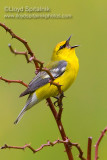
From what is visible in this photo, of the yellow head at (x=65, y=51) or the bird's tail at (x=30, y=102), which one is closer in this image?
the bird's tail at (x=30, y=102)

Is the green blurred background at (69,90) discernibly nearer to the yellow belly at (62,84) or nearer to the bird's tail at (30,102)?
the yellow belly at (62,84)

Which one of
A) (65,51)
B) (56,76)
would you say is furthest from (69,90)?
(56,76)

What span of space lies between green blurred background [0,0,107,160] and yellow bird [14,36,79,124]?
653 mm

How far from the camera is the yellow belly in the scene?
9.53ft

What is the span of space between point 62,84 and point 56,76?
8 centimetres

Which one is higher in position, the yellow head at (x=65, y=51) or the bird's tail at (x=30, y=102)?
the yellow head at (x=65, y=51)

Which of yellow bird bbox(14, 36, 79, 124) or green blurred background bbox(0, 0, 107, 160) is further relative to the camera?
green blurred background bbox(0, 0, 107, 160)

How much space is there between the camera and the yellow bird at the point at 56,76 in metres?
2.83

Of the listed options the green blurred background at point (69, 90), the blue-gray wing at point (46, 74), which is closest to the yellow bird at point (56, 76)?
the blue-gray wing at point (46, 74)

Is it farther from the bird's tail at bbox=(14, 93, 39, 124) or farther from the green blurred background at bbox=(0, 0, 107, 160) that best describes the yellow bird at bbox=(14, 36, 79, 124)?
the green blurred background at bbox=(0, 0, 107, 160)

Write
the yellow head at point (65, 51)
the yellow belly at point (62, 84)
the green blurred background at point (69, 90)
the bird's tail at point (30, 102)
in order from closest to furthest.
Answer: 1. the bird's tail at point (30, 102)
2. the yellow belly at point (62, 84)
3. the yellow head at point (65, 51)
4. the green blurred background at point (69, 90)

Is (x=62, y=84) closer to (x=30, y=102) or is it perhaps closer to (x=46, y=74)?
(x=46, y=74)

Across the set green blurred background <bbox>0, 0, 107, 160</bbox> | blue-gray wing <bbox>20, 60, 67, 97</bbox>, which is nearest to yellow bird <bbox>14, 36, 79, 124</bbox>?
blue-gray wing <bbox>20, 60, 67, 97</bbox>

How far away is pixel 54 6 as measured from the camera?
531cm
